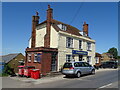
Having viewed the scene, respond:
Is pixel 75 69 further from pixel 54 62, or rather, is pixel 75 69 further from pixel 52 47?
pixel 52 47

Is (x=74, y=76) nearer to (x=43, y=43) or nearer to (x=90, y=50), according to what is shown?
(x=43, y=43)

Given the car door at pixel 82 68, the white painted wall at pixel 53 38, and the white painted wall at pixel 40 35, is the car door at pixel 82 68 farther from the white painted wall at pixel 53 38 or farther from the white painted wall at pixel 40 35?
the white painted wall at pixel 40 35

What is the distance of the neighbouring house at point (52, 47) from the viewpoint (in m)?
18.7

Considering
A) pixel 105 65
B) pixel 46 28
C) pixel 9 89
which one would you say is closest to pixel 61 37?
pixel 46 28

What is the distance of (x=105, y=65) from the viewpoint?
Result: 31.8m

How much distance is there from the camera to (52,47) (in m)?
21.6

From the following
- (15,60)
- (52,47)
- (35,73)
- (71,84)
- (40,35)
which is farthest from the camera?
(40,35)

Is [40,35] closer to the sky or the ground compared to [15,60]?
closer to the sky

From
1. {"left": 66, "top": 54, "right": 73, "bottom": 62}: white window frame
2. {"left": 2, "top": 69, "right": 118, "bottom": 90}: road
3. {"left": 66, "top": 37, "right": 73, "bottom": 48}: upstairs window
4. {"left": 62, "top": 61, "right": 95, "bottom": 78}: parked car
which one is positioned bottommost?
{"left": 2, "top": 69, "right": 118, "bottom": 90}: road

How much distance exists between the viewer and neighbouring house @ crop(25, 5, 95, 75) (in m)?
18.7

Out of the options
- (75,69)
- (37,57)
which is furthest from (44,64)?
(75,69)

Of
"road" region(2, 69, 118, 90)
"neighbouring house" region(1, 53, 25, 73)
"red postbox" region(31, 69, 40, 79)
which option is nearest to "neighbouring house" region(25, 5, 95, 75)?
"red postbox" region(31, 69, 40, 79)

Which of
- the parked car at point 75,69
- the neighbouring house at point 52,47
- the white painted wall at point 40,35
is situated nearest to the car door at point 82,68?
the parked car at point 75,69

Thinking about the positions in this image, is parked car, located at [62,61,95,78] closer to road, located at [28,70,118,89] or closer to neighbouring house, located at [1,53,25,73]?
road, located at [28,70,118,89]
